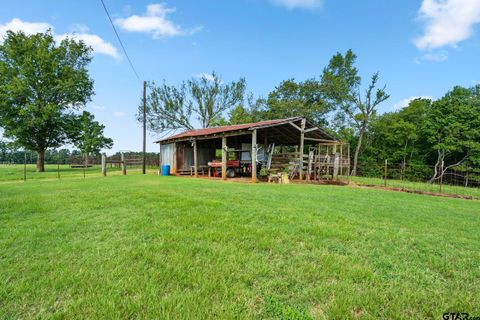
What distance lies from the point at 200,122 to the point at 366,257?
30.7m

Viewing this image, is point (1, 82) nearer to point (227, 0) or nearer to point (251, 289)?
point (227, 0)

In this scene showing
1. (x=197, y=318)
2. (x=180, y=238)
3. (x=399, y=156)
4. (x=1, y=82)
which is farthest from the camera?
(x=399, y=156)

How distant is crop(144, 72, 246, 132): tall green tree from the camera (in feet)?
101

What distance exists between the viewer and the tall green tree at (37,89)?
2278 centimetres

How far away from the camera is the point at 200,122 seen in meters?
32.3

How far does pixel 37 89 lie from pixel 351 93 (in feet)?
108

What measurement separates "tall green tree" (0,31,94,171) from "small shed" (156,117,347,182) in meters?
13.4

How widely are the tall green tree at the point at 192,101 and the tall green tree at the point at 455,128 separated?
68.0ft

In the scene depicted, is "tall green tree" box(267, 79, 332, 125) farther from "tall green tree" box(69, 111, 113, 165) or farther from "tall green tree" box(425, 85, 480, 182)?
"tall green tree" box(69, 111, 113, 165)

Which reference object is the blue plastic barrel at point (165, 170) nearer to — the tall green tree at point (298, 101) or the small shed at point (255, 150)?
the small shed at point (255, 150)

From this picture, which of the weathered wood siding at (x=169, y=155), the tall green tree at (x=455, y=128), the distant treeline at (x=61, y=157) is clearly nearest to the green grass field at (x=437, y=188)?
the tall green tree at (x=455, y=128)

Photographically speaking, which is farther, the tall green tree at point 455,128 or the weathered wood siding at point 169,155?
the tall green tree at point 455,128

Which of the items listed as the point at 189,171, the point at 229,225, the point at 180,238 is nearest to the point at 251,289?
the point at 180,238

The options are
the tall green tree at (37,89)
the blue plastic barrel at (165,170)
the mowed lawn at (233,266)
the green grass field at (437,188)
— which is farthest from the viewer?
the tall green tree at (37,89)
